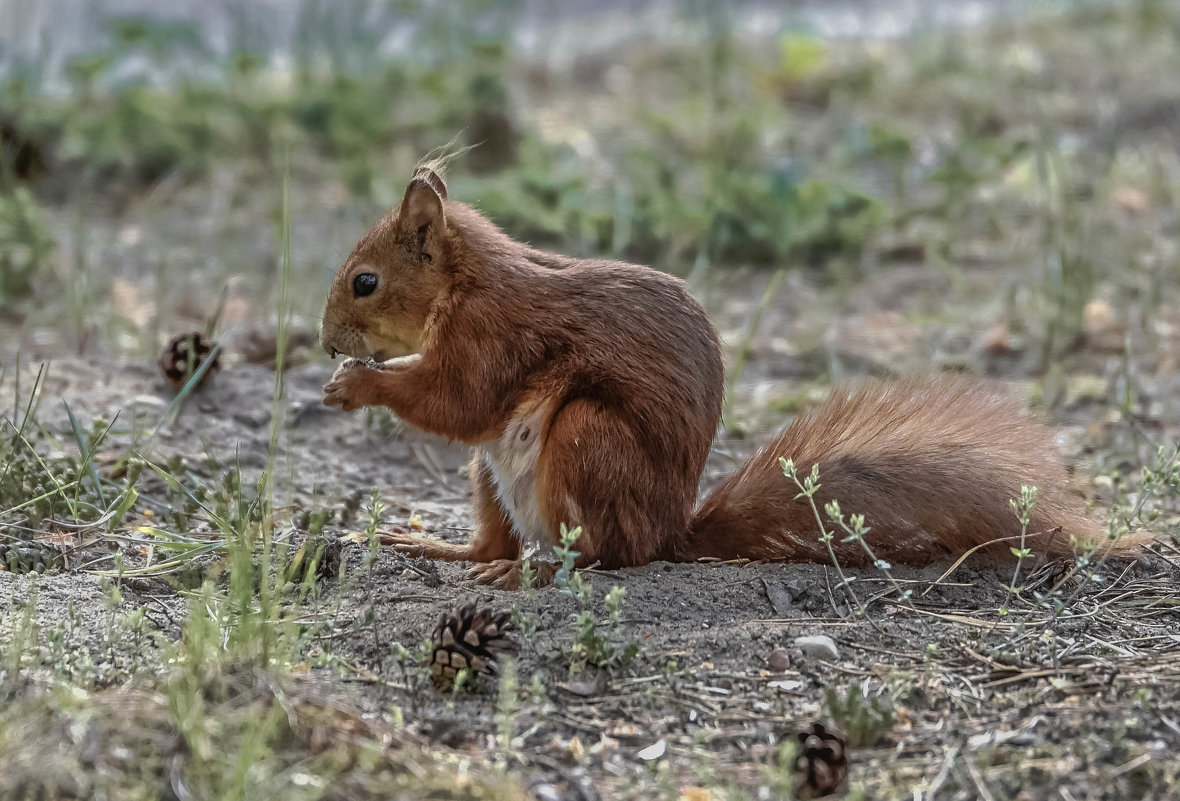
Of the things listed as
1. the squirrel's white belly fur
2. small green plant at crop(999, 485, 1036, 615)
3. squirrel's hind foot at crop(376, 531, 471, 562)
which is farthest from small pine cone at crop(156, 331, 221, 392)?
small green plant at crop(999, 485, 1036, 615)

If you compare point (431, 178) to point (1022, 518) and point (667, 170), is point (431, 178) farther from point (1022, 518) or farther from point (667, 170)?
point (667, 170)

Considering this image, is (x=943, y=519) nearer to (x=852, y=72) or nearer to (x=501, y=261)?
(x=501, y=261)

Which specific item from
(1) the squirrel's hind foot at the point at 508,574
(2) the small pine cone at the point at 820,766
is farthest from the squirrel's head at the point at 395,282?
(2) the small pine cone at the point at 820,766

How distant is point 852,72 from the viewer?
7133 millimetres

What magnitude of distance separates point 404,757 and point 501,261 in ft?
4.19

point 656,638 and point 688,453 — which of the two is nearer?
point 656,638

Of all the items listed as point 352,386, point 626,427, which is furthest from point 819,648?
point 352,386

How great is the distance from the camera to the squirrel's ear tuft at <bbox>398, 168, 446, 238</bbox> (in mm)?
2895

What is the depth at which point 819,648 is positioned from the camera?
2301 millimetres

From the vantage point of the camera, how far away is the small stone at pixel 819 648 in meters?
2.29

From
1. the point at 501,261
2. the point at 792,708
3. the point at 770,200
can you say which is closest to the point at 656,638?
the point at 792,708

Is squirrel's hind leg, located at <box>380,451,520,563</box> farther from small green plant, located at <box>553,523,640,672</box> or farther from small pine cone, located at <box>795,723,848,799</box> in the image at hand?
small pine cone, located at <box>795,723,848,799</box>

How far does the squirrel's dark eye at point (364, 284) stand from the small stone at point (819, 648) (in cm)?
121

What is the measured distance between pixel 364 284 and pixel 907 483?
1.20 meters
